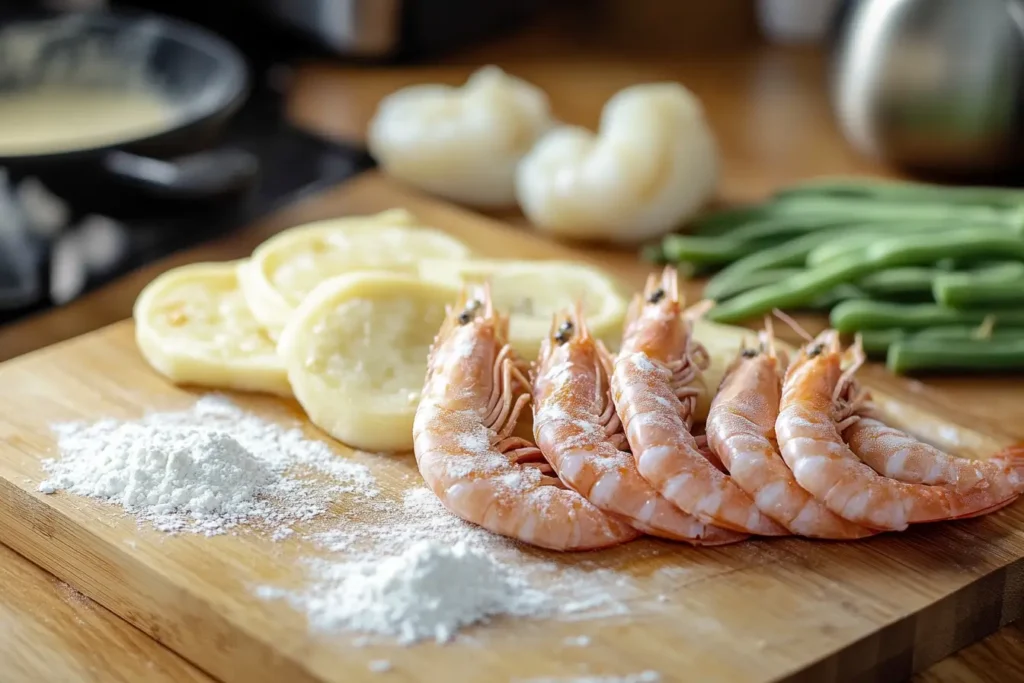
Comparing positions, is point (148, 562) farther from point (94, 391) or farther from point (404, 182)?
point (404, 182)

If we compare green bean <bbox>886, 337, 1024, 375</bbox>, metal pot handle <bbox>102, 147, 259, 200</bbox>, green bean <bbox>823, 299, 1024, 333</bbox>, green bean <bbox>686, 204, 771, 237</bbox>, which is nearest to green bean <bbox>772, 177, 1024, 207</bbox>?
green bean <bbox>686, 204, 771, 237</bbox>

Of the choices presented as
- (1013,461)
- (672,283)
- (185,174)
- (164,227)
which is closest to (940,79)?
(672,283)

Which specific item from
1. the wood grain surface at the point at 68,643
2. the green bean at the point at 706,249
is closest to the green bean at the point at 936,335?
the green bean at the point at 706,249

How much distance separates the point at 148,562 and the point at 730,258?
1.86 metres

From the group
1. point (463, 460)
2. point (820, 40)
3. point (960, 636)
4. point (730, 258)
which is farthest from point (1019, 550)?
point (820, 40)

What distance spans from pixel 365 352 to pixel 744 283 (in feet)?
3.63

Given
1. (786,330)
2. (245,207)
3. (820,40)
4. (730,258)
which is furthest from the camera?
(820,40)

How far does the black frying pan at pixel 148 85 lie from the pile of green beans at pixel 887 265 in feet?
3.96

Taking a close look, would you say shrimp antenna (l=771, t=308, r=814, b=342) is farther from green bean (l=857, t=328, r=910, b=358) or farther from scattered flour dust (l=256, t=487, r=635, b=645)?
scattered flour dust (l=256, t=487, r=635, b=645)

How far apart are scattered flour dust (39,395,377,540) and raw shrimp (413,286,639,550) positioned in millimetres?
198

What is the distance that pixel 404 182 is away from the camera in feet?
12.9

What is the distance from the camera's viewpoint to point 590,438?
8.10ft

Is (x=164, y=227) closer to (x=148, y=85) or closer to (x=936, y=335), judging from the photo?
(x=148, y=85)

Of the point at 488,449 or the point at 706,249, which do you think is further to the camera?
the point at 706,249
